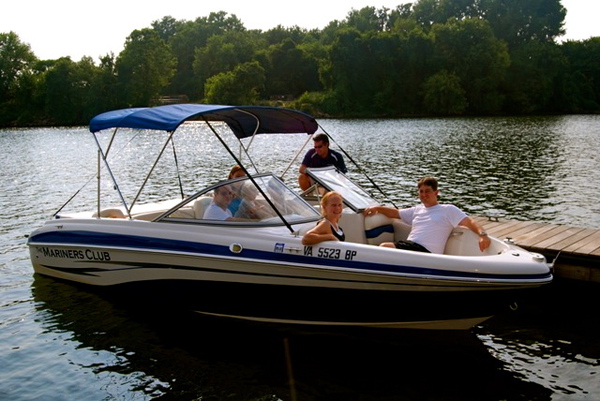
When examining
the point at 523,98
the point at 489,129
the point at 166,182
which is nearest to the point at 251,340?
the point at 166,182

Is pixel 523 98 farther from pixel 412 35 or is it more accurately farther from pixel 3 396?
pixel 3 396

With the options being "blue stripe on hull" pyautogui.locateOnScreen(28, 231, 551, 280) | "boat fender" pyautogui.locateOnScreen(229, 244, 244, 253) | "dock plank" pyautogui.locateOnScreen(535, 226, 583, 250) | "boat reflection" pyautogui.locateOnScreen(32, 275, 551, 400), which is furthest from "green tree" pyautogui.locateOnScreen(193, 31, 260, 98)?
"boat fender" pyautogui.locateOnScreen(229, 244, 244, 253)

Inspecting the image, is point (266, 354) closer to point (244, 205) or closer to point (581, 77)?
point (244, 205)

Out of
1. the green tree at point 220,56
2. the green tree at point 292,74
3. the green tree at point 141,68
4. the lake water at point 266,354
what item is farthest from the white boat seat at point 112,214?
the green tree at point 220,56

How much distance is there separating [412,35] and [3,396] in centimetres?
8517

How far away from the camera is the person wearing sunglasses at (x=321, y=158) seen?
10.3 metres

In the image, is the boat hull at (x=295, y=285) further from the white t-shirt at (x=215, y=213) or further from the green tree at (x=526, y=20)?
the green tree at (x=526, y=20)

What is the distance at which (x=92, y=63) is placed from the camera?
9081cm

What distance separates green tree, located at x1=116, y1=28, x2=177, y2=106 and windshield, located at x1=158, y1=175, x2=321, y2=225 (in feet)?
283

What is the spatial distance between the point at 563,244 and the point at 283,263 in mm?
4831

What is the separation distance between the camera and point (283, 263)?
22.5 ft

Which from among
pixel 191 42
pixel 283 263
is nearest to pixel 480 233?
pixel 283 263

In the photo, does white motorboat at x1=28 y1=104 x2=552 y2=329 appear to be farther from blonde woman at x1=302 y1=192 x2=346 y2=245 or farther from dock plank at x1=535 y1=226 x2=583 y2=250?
dock plank at x1=535 y1=226 x2=583 y2=250

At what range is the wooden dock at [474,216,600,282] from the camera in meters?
8.48
